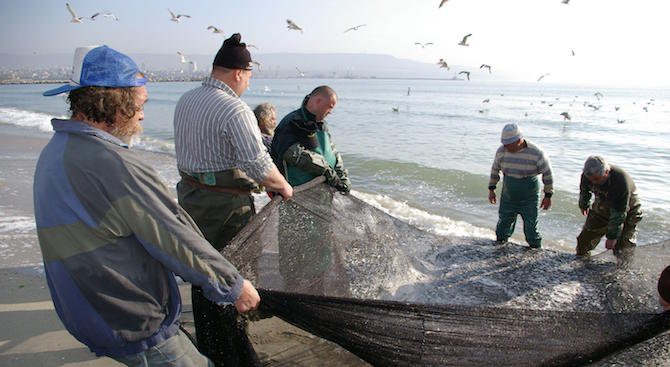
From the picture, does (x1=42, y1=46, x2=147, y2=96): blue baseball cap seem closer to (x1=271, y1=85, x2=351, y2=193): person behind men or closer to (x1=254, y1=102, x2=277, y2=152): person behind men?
(x1=271, y1=85, x2=351, y2=193): person behind men

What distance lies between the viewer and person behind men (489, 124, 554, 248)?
522 cm

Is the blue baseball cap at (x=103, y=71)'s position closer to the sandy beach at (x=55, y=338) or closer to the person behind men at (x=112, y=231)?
the person behind men at (x=112, y=231)

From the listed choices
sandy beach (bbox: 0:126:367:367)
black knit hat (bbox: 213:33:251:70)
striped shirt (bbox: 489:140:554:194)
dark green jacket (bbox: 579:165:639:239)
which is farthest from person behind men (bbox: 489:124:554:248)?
black knit hat (bbox: 213:33:251:70)

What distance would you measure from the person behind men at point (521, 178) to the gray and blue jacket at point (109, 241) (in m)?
4.35

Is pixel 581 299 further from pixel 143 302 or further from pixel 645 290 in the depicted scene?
pixel 143 302

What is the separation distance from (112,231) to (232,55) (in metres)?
1.64

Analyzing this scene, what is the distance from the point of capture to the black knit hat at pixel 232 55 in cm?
288

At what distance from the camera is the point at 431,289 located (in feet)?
12.9

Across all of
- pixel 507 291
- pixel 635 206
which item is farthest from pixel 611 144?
pixel 507 291

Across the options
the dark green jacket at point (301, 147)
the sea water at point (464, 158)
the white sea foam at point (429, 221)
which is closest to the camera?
the dark green jacket at point (301, 147)

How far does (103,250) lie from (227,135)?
1.20m

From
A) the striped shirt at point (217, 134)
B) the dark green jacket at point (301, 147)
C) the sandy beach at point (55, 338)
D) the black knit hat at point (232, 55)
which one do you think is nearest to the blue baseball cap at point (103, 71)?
the striped shirt at point (217, 134)

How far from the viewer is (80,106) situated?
5.41 ft

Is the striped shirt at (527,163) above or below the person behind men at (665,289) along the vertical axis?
above
